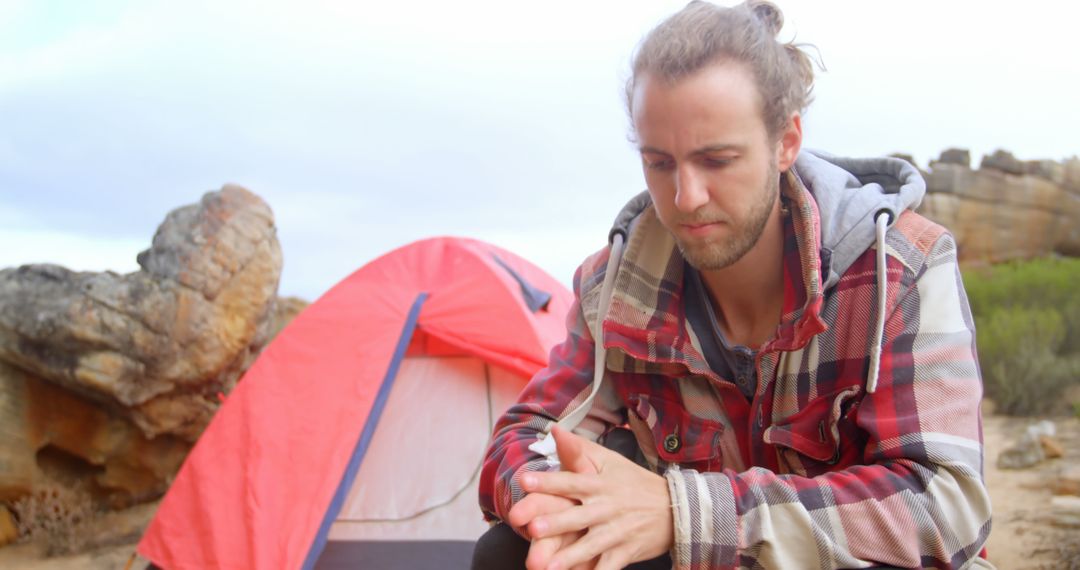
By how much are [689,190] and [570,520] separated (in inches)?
23.7

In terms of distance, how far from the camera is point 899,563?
137 centimetres

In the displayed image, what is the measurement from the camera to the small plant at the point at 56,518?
12.3ft

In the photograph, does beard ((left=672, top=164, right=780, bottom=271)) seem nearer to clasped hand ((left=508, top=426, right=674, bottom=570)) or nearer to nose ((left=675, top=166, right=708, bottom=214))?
nose ((left=675, top=166, right=708, bottom=214))

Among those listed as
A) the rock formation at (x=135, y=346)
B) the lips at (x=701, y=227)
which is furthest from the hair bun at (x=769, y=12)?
the rock formation at (x=135, y=346)

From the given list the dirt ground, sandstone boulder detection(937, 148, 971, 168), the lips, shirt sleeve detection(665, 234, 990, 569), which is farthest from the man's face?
sandstone boulder detection(937, 148, 971, 168)

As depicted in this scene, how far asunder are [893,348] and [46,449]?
3909 mm

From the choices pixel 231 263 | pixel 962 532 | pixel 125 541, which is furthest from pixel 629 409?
pixel 125 541

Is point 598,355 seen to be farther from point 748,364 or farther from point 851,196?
point 851,196

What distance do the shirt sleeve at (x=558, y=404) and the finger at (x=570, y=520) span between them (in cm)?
27

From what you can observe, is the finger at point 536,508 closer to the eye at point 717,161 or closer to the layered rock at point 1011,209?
the eye at point 717,161

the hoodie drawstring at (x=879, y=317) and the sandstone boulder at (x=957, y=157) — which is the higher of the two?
the sandstone boulder at (x=957, y=157)

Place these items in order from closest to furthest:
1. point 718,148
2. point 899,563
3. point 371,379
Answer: point 899,563 < point 718,148 < point 371,379

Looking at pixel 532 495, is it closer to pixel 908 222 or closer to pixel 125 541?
pixel 908 222

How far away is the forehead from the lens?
1.55 m
